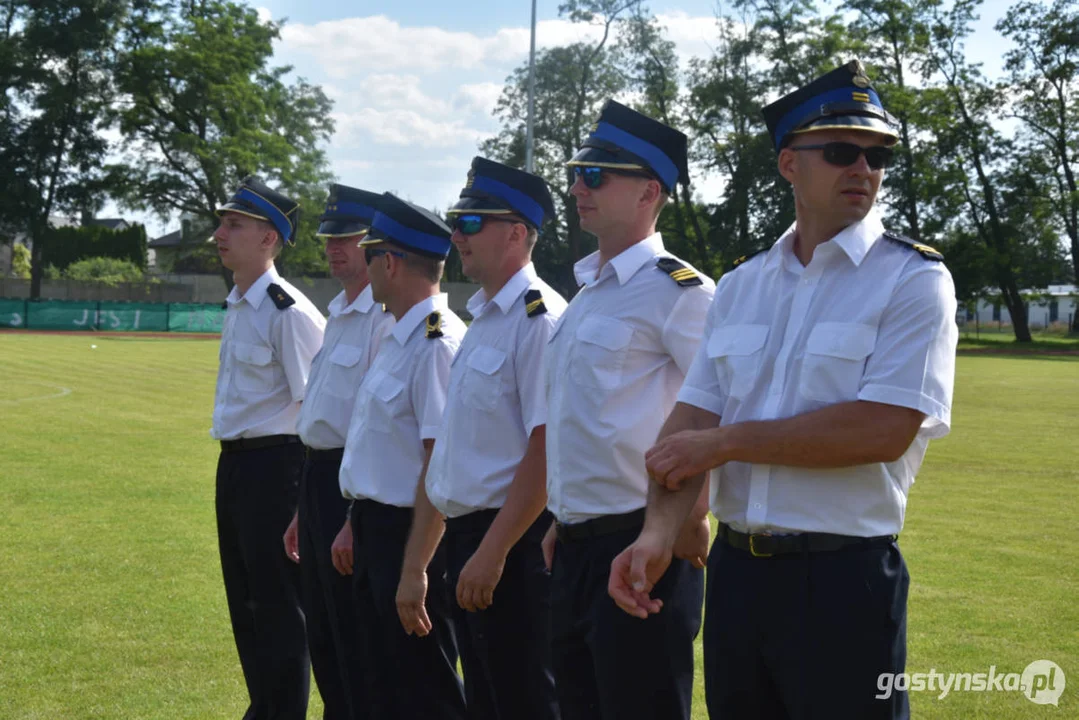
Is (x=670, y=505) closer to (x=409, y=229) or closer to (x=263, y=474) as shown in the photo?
(x=409, y=229)

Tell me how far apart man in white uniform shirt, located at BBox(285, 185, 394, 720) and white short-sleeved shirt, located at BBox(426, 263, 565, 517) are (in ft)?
2.85

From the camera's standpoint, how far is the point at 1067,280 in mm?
65000

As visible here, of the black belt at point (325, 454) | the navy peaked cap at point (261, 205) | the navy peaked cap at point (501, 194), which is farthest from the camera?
the navy peaked cap at point (261, 205)

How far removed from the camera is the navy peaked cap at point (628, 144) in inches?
140

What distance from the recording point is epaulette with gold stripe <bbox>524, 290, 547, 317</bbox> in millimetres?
3921

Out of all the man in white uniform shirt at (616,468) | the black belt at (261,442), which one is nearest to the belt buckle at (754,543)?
the man in white uniform shirt at (616,468)

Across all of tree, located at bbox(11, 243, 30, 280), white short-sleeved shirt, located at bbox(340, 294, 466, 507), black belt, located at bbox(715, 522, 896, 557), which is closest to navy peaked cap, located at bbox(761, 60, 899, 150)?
black belt, located at bbox(715, 522, 896, 557)

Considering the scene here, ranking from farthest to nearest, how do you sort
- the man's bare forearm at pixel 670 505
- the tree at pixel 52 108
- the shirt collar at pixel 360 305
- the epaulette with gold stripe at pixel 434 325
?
the tree at pixel 52 108, the shirt collar at pixel 360 305, the epaulette with gold stripe at pixel 434 325, the man's bare forearm at pixel 670 505

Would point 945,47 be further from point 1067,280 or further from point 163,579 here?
point 163,579

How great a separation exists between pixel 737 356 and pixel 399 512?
1.93 meters

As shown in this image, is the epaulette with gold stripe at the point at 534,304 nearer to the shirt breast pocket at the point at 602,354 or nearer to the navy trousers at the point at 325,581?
the shirt breast pocket at the point at 602,354

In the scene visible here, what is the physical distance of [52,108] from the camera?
59000mm

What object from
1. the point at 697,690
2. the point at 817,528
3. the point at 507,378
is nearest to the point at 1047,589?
the point at 697,690

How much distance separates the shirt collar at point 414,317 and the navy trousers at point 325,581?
0.63m
